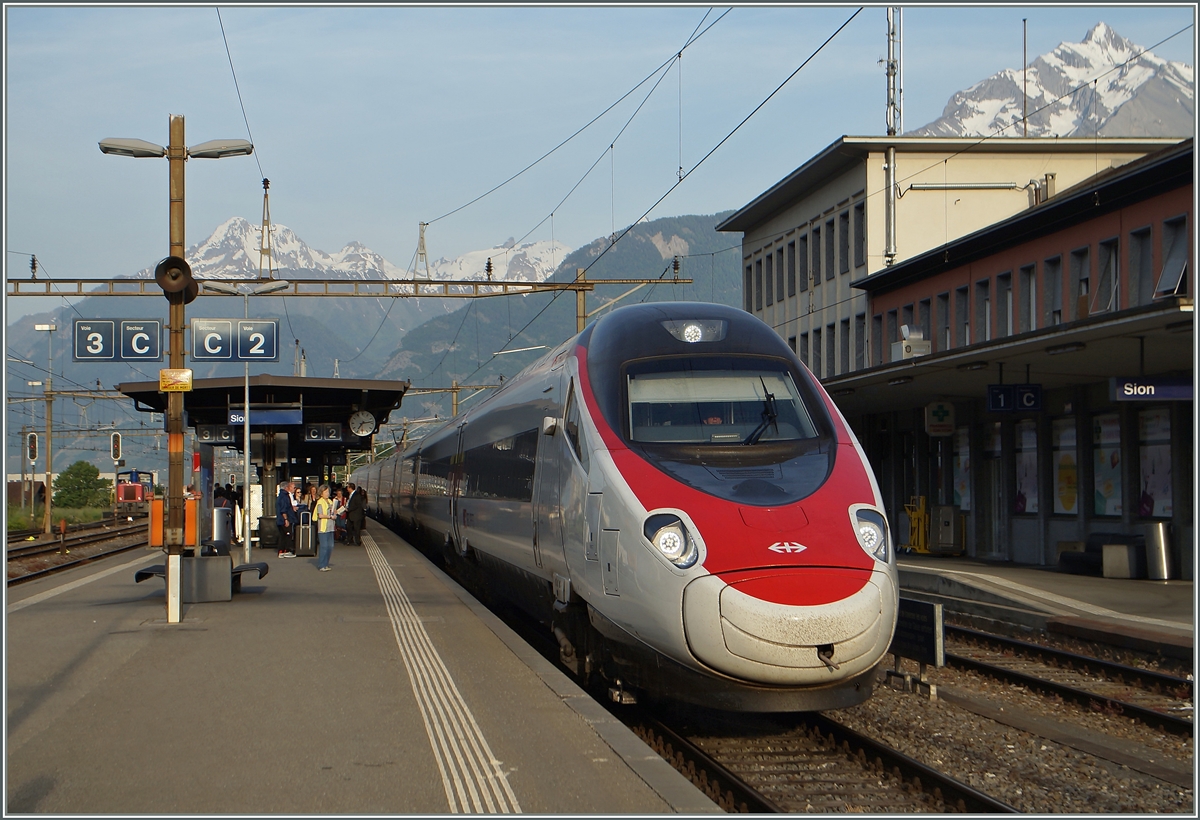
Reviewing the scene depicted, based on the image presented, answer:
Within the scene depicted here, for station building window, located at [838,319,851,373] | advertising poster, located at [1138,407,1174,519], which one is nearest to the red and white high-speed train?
advertising poster, located at [1138,407,1174,519]

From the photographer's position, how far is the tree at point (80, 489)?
2995 inches

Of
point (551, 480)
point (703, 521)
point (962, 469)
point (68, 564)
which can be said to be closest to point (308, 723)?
point (703, 521)

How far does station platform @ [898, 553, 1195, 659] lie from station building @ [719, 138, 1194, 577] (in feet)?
8.33

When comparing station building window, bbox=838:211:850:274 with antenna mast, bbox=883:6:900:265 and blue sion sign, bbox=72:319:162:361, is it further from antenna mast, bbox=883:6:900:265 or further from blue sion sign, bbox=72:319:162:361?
blue sion sign, bbox=72:319:162:361

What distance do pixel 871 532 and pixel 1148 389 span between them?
11049 mm

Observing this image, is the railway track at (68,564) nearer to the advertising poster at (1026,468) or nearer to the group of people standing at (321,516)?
the group of people standing at (321,516)

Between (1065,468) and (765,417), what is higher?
(765,417)

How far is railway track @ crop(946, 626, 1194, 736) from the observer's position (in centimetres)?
1073

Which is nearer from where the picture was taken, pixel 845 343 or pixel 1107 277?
pixel 1107 277

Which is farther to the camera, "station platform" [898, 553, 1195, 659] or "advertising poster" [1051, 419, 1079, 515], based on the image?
"advertising poster" [1051, 419, 1079, 515]

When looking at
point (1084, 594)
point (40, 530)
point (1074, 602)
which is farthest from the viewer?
point (40, 530)

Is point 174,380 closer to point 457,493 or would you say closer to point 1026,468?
point 457,493

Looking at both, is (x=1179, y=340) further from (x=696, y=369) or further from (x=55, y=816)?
(x=55, y=816)

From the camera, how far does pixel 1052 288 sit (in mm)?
30344
